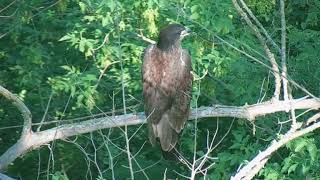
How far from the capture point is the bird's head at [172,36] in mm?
6469

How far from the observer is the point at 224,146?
819 cm

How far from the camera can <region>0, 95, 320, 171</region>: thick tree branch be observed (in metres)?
5.75

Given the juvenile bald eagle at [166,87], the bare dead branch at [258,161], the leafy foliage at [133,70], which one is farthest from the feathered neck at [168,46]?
the bare dead branch at [258,161]

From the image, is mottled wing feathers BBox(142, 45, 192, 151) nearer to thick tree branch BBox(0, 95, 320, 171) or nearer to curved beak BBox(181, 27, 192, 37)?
curved beak BBox(181, 27, 192, 37)

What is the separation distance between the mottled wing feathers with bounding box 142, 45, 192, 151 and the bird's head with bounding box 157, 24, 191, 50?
0.20ft

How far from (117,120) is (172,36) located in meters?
0.98

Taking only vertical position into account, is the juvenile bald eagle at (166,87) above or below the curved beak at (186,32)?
below

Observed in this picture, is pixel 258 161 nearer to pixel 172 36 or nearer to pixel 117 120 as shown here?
pixel 117 120

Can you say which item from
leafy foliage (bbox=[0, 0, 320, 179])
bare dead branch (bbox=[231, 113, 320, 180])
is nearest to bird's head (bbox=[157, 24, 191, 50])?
leafy foliage (bbox=[0, 0, 320, 179])

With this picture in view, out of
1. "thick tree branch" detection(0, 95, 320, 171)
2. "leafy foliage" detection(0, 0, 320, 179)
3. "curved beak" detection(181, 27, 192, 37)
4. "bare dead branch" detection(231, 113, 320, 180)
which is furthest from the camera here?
"leafy foliage" detection(0, 0, 320, 179)

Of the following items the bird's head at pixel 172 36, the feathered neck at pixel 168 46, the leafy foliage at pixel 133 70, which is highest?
the bird's head at pixel 172 36

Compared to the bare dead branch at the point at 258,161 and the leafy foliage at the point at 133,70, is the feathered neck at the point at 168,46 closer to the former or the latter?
the leafy foliage at the point at 133,70

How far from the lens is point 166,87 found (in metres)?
6.33

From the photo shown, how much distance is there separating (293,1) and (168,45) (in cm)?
256
